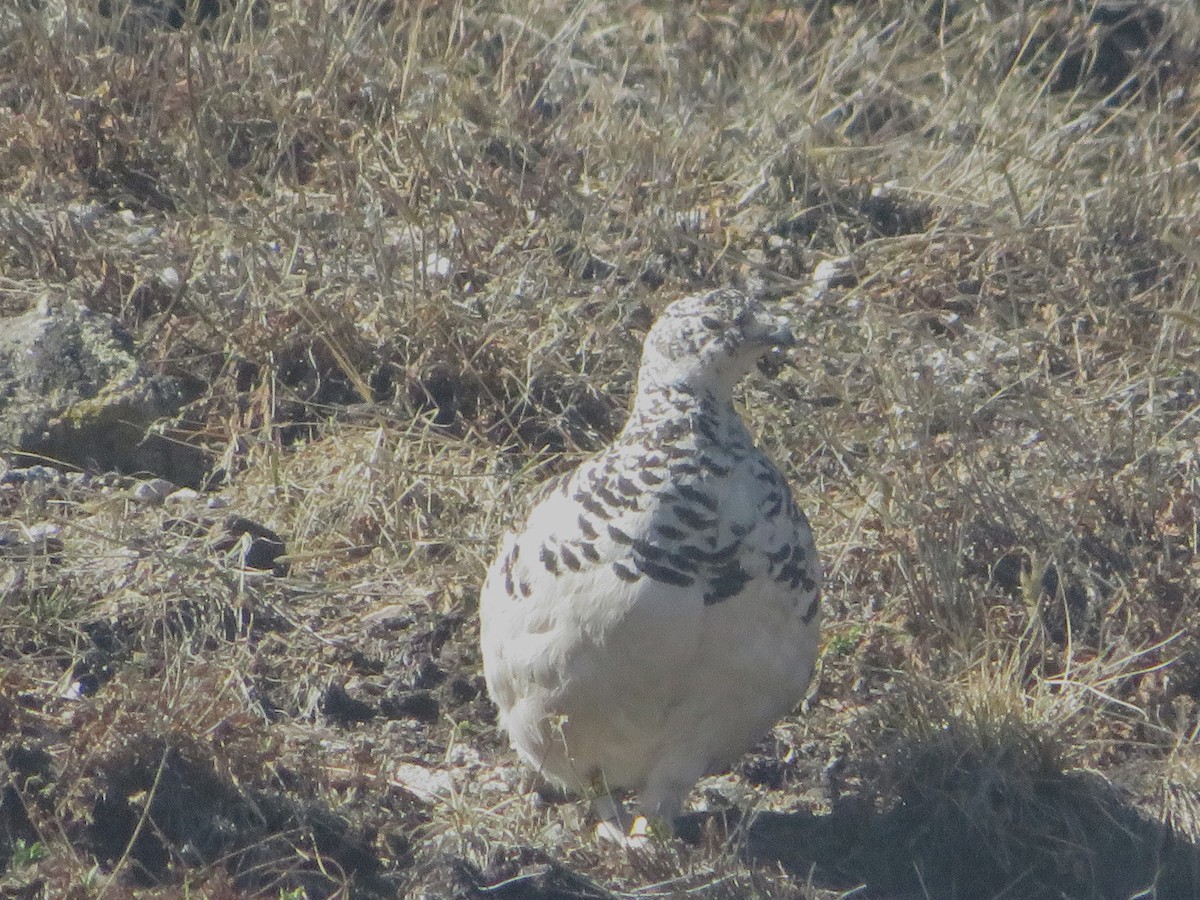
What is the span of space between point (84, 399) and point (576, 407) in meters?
1.22

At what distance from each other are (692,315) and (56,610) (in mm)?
1540

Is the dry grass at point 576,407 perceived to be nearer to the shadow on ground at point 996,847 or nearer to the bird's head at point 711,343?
the shadow on ground at point 996,847

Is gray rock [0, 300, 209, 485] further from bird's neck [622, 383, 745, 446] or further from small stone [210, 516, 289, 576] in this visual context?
bird's neck [622, 383, 745, 446]

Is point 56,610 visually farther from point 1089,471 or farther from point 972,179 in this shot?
point 972,179

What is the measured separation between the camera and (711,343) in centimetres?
347

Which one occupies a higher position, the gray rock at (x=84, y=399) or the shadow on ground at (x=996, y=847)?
the shadow on ground at (x=996, y=847)

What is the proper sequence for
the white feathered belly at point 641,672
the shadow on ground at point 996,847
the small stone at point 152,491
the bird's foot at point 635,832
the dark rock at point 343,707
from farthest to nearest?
the small stone at point 152,491 → the dark rock at point 343,707 → the shadow on ground at point 996,847 → the bird's foot at point 635,832 → the white feathered belly at point 641,672

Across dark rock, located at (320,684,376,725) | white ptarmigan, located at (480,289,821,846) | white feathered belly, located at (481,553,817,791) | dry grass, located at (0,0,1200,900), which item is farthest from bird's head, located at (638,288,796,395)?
dark rock, located at (320,684,376,725)

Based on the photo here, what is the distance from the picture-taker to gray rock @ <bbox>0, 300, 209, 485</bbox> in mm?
4512

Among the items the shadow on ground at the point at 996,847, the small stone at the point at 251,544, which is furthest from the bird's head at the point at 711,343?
the small stone at the point at 251,544

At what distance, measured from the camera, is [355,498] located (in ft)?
14.4

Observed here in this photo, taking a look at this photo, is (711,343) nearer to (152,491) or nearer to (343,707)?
(343,707)

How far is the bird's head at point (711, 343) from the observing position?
3.46 m

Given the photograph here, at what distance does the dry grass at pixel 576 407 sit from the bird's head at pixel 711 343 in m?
0.74
